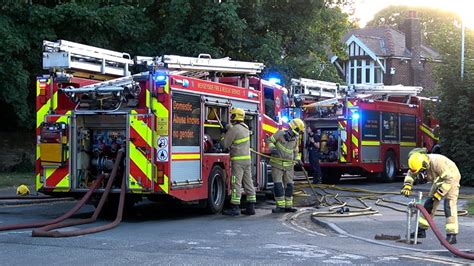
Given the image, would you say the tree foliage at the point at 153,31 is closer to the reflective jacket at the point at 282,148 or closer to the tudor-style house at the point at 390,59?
the reflective jacket at the point at 282,148

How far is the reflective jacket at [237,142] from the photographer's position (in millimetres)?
11531

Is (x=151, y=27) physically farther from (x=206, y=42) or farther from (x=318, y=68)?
(x=318, y=68)

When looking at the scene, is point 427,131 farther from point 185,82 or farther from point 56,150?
point 56,150

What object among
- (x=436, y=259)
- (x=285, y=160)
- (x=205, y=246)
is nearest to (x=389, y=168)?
(x=285, y=160)

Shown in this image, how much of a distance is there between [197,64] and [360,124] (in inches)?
317

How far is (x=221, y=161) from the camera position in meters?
11.9

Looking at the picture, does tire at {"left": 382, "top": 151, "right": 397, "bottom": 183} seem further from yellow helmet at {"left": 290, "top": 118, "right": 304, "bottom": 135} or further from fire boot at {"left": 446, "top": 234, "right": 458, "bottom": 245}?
fire boot at {"left": 446, "top": 234, "right": 458, "bottom": 245}

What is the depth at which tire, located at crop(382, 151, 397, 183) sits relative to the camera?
20.2 metres

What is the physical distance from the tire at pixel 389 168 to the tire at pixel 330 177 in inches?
59.1

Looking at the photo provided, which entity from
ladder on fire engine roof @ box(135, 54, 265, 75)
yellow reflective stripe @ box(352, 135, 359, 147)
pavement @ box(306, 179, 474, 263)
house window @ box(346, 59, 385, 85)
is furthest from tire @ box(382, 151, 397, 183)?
house window @ box(346, 59, 385, 85)

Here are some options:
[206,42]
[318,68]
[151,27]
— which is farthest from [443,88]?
[151,27]

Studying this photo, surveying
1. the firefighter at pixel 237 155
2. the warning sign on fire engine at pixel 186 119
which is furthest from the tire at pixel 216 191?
the warning sign on fire engine at pixel 186 119

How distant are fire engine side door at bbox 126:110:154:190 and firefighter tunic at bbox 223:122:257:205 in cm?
185

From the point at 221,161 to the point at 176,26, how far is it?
9.60 m
